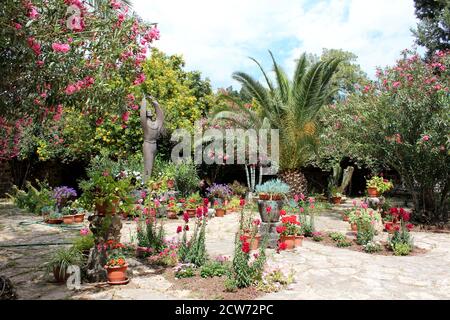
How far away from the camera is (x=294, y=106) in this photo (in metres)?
13.6

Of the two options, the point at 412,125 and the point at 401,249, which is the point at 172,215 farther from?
the point at 412,125

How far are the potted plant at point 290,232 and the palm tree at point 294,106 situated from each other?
615 cm

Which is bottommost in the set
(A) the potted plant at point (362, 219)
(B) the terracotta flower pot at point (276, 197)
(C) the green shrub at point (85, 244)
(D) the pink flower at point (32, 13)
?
(C) the green shrub at point (85, 244)

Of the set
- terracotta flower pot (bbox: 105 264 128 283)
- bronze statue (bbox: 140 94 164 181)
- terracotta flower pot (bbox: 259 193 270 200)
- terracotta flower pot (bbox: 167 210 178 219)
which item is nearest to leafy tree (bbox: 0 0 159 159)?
terracotta flower pot (bbox: 105 264 128 283)

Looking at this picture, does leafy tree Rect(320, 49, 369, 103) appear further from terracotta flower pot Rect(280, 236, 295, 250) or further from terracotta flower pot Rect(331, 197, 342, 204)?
terracotta flower pot Rect(280, 236, 295, 250)

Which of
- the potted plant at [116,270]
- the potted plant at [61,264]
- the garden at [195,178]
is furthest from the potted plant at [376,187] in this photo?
the potted plant at [61,264]

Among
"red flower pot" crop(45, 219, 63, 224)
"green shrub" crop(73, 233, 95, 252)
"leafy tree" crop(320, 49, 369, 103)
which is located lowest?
"red flower pot" crop(45, 219, 63, 224)

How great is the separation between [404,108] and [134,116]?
9594mm

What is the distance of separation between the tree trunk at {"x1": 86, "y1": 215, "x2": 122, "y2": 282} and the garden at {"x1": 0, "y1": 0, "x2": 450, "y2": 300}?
22 mm

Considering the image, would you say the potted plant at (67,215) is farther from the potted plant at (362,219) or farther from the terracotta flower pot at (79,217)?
the potted plant at (362,219)

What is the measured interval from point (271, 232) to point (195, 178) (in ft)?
20.8

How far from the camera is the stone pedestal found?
7301mm

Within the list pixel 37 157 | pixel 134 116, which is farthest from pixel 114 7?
pixel 37 157

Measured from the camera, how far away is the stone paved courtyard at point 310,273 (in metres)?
4.75
